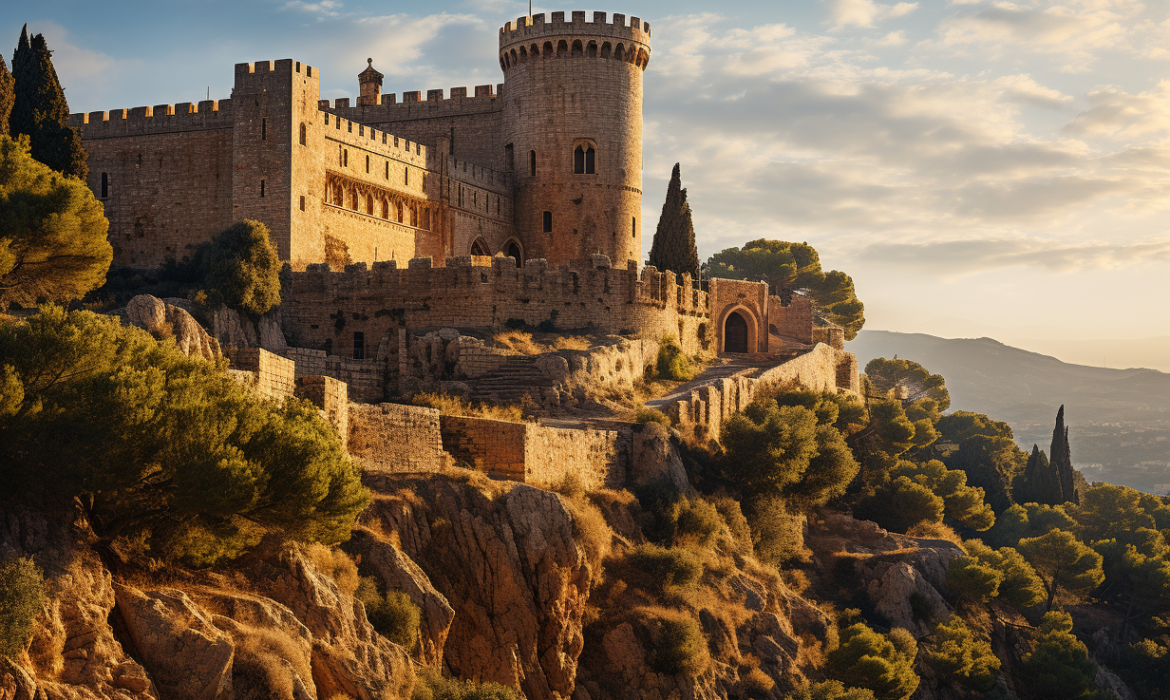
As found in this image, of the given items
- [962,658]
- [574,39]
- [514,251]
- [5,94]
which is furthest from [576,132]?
[962,658]

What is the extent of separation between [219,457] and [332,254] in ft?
91.2

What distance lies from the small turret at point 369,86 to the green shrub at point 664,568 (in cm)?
3310

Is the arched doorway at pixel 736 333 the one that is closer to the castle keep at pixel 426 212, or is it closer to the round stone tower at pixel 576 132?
the castle keep at pixel 426 212

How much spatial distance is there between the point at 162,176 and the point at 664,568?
2468 centimetres

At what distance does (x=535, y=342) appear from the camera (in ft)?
146

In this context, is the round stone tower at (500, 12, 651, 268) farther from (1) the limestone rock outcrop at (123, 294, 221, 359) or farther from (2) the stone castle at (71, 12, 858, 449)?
(1) the limestone rock outcrop at (123, 294, 221, 359)

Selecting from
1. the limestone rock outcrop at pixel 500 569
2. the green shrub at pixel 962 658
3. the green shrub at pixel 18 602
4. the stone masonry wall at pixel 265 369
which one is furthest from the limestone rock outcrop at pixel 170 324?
the green shrub at pixel 962 658

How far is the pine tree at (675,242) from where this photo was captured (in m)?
55.0

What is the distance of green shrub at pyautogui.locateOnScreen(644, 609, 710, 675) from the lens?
31.9m

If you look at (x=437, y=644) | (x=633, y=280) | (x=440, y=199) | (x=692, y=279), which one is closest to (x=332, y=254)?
(x=440, y=199)

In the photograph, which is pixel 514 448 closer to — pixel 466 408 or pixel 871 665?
pixel 466 408

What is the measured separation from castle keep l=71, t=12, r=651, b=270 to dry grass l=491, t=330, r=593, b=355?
20.6ft

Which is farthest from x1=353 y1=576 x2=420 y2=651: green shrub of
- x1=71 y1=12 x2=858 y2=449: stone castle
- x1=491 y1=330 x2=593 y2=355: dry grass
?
x1=491 y1=330 x2=593 y2=355: dry grass

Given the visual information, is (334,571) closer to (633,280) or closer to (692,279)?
(633,280)
